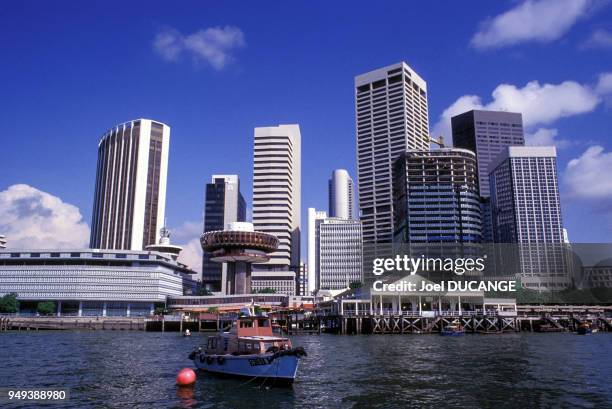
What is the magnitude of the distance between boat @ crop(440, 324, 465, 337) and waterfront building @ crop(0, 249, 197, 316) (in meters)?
127

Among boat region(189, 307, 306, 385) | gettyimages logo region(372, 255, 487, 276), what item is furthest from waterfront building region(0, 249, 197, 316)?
boat region(189, 307, 306, 385)

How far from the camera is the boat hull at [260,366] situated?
38.5m

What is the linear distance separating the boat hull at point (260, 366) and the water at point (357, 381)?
0.80 metres

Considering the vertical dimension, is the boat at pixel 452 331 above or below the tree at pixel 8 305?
below

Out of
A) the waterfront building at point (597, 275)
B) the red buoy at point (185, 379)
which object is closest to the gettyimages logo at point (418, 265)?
the waterfront building at point (597, 275)

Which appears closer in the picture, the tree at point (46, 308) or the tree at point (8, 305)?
the tree at point (8, 305)

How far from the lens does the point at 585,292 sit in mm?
172750

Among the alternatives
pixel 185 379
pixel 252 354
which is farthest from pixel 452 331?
pixel 185 379

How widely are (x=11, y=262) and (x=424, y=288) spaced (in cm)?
16071

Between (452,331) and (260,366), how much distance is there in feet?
245

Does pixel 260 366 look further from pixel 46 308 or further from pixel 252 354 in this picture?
pixel 46 308

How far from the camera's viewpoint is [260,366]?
39.5m

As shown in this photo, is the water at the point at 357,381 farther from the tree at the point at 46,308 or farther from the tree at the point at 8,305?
the tree at the point at 46,308

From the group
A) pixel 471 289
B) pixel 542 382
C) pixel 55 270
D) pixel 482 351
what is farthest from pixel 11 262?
pixel 542 382
